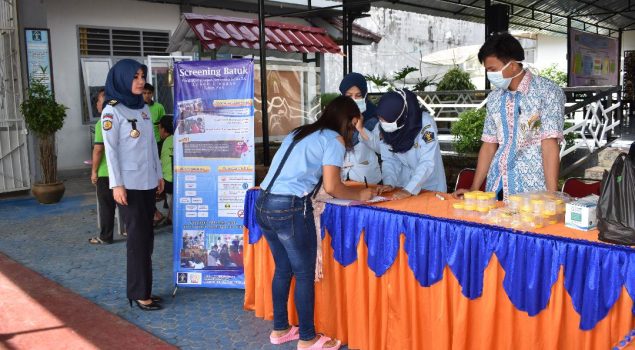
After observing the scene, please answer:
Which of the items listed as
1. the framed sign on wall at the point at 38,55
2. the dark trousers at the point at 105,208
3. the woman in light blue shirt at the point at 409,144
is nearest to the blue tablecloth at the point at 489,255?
the woman in light blue shirt at the point at 409,144

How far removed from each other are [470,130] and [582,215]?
4543 millimetres

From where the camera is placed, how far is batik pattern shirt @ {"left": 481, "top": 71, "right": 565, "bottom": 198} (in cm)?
303

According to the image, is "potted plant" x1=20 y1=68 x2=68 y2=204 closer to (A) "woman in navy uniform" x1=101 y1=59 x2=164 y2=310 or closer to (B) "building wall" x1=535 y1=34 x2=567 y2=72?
(A) "woman in navy uniform" x1=101 y1=59 x2=164 y2=310

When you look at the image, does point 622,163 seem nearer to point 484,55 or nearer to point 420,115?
point 484,55

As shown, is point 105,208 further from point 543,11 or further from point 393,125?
point 543,11

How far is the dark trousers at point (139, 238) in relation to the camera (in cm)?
367

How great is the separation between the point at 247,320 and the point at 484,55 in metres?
2.14

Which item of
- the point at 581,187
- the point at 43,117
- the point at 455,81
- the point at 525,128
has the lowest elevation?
the point at 581,187

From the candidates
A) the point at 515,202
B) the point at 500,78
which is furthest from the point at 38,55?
the point at 515,202

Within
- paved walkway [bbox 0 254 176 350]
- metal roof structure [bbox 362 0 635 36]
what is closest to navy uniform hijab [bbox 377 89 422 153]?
paved walkway [bbox 0 254 176 350]

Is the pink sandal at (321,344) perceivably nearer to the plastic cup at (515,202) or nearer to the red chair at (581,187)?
the plastic cup at (515,202)

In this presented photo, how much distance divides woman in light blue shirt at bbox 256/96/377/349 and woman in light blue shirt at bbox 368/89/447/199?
0.44 meters

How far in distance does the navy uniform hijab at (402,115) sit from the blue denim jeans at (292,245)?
73 centimetres

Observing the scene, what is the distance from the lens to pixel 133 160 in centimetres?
361
